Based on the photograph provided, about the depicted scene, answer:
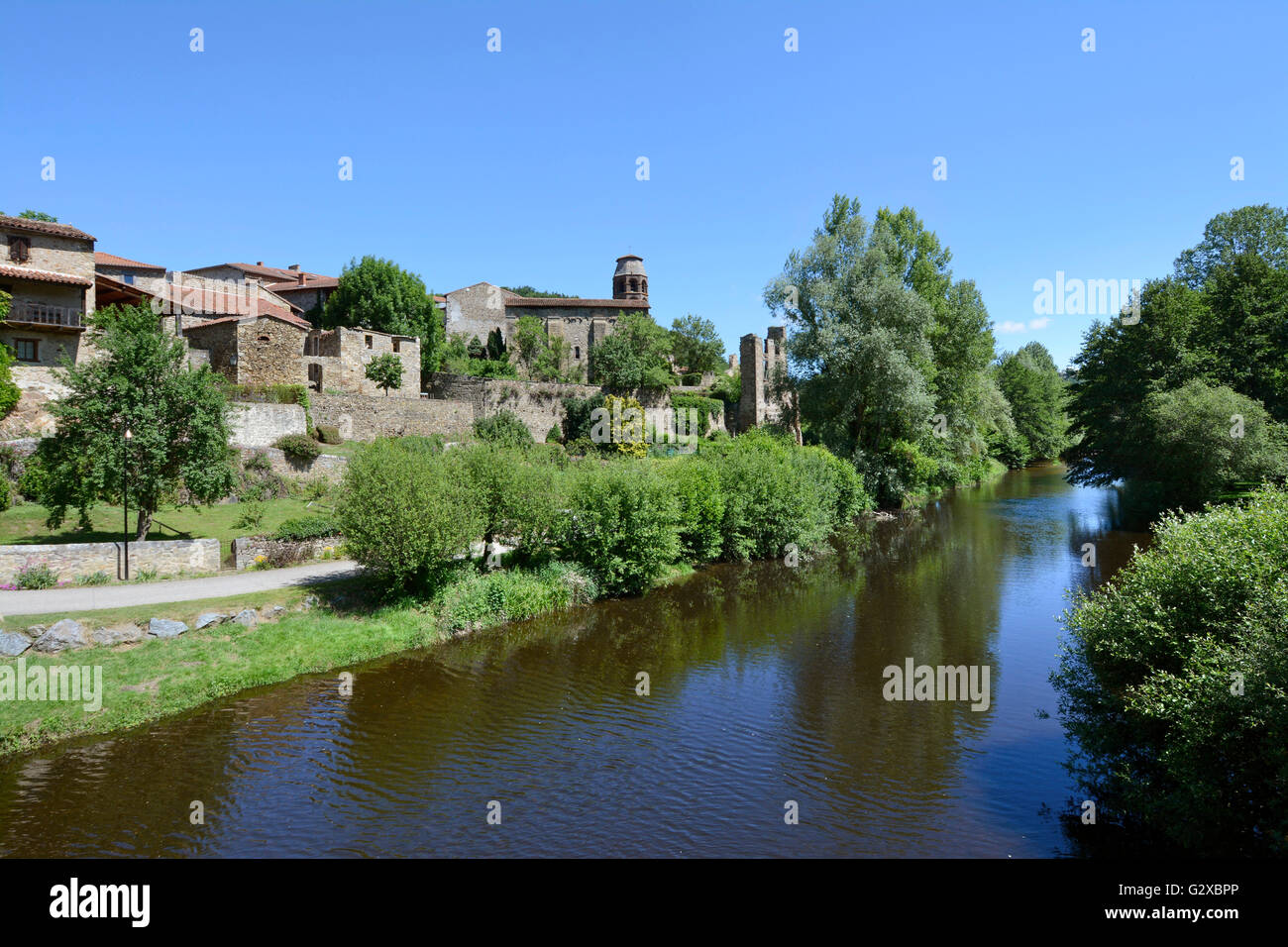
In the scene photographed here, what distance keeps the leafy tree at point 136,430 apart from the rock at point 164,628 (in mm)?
5371

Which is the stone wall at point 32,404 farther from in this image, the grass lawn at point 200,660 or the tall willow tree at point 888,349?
the tall willow tree at point 888,349

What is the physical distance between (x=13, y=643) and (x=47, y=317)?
23.0m

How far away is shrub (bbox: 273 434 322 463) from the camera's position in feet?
97.3

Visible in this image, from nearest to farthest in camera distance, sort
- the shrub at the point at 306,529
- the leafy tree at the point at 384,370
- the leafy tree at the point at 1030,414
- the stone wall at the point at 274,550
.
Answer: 1. the stone wall at the point at 274,550
2. the shrub at the point at 306,529
3. the leafy tree at the point at 384,370
4. the leafy tree at the point at 1030,414

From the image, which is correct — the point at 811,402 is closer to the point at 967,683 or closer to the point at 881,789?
the point at 967,683

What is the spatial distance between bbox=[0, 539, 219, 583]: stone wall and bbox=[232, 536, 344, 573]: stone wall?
1.91 feet

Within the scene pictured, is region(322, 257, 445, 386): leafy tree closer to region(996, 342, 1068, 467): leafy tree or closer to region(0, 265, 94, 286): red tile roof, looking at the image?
region(0, 265, 94, 286): red tile roof

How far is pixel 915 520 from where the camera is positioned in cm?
3919

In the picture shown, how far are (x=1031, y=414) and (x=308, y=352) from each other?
6415 centimetres

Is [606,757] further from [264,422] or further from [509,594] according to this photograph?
[264,422]

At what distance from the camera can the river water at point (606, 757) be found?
986 cm

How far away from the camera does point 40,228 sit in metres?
32.1

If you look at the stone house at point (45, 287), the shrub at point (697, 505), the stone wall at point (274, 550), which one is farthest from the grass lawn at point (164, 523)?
the shrub at point (697, 505)

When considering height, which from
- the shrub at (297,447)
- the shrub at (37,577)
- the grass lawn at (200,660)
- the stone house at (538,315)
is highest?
the stone house at (538,315)
